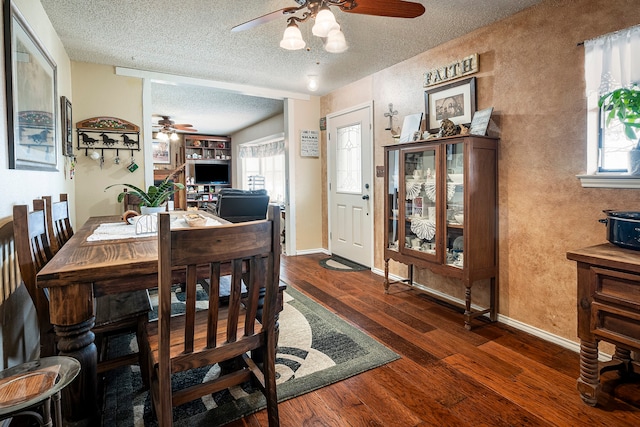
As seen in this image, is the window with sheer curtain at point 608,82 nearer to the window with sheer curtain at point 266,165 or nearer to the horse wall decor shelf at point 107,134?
the horse wall decor shelf at point 107,134

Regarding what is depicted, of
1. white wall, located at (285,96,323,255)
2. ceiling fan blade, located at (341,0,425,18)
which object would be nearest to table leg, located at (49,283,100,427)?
ceiling fan blade, located at (341,0,425,18)

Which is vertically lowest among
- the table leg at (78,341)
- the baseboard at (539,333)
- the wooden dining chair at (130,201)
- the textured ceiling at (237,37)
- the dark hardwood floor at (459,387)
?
the dark hardwood floor at (459,387)

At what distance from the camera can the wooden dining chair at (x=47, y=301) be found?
1.36 metres

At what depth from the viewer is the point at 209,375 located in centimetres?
189

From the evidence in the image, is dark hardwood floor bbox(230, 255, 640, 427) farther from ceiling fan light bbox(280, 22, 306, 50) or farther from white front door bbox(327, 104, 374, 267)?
ceiling fan light bbox(280, 22, 306, 50)

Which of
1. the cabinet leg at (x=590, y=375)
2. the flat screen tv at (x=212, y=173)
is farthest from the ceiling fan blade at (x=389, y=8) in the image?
the flat screen tv at (x=212, y=173)

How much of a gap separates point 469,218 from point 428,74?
1.49m

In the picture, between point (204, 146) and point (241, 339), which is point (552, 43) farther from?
point (204, 146)

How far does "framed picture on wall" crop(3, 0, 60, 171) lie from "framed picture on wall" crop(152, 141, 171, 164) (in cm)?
638

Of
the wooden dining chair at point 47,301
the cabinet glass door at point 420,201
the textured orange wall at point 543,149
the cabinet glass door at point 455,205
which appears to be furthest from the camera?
the cabinet glass door at point 420,201

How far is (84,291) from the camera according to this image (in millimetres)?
1214

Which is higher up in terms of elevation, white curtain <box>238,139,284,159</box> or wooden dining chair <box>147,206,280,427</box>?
white curtain <box>238,139,284,159</box>

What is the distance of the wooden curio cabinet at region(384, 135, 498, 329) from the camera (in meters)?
2.47

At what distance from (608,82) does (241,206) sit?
12.4 ft
